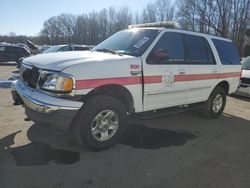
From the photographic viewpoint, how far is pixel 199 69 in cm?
618

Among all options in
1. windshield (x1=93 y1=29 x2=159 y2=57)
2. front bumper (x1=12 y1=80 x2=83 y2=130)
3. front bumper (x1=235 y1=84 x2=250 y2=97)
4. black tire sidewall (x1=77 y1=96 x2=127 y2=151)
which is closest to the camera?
front bumper (x1=12 y1=80 x2=83 y2=130)

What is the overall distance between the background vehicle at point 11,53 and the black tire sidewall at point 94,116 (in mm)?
22317

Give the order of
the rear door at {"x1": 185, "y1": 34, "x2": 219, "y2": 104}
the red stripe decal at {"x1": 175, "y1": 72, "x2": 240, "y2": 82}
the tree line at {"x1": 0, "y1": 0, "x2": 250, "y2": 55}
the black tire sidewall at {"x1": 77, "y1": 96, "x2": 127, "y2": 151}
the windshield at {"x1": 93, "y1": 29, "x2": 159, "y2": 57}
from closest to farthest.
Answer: the black tire sidewall at {"x1": 77, "y1": 96, "x2": 127, "y2": 151} < the windshield at {"x1": 93, "y1": 29, "x2": 159, "y2": 57} < the red stripe decal at {"x1": 175, "y1": 72, "x2": 240, "y2": 82} < the rear door at {"x1": 185, "y1": 34, "x2": 219, "y2": 104} < the tree line at {"x1": 0, "y1": 0, "x2": 250, "y2": 55}

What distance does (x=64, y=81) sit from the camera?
4.11 meters

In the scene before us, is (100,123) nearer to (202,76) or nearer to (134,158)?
(134,158)

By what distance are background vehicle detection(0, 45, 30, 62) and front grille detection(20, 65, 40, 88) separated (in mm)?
21471

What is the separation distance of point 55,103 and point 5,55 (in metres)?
23.4

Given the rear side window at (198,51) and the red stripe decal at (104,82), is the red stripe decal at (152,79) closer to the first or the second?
the red stripe decal at (104,82)

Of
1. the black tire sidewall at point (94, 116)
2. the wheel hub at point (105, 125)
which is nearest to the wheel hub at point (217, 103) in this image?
the black tire sidewall at point (94, 116)

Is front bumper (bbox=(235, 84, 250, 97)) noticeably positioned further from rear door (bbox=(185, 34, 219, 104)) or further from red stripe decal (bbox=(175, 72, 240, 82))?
rear door (bbox=(185, 34, 219, 104))

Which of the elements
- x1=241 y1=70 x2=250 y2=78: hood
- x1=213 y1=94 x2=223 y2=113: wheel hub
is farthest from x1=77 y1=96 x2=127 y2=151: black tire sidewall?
x1=241 y1=70 x2=250 y2=78: hood

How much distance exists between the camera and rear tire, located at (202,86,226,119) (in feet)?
23.1

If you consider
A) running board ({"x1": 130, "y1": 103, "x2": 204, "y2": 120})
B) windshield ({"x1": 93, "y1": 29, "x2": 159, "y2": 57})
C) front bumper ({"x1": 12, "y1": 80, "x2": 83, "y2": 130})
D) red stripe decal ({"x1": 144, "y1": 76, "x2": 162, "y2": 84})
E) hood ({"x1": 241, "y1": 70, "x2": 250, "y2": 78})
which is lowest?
running board ({"x1": 130, "y1": 103, "x2": 204, "y2": 120})

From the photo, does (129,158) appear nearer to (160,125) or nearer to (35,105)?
(35,105)
